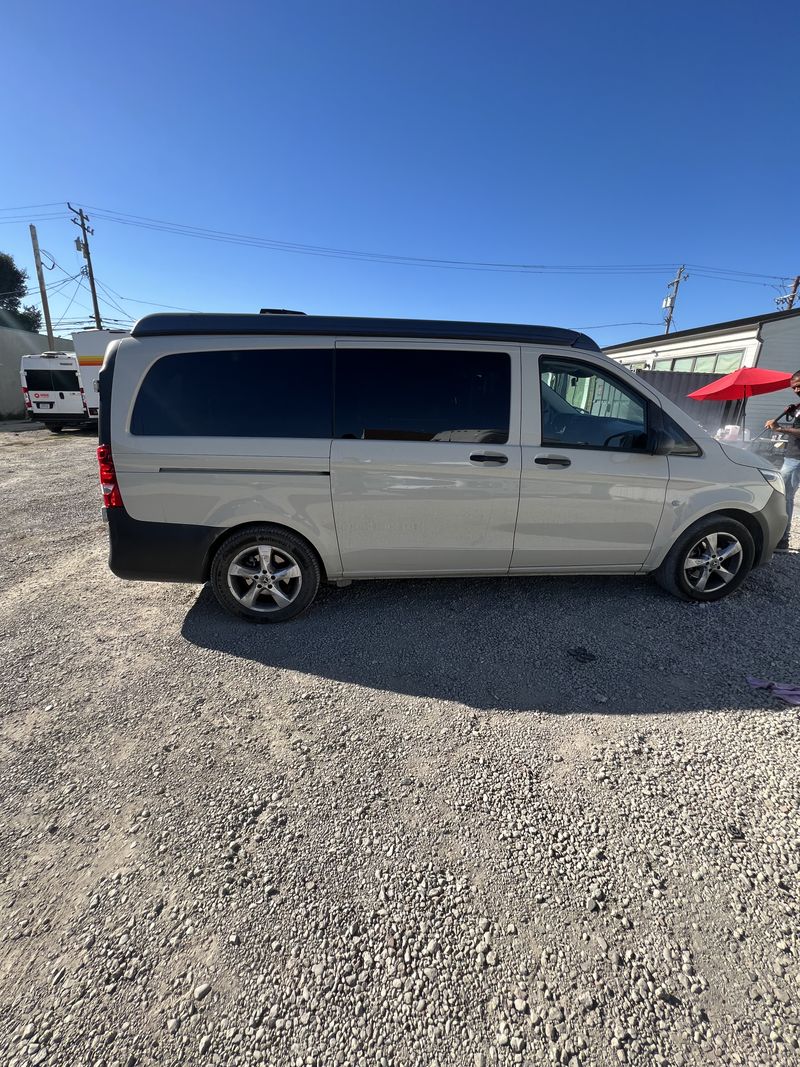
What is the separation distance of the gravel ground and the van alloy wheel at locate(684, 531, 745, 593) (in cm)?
40

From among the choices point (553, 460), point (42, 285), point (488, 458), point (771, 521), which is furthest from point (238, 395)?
point (42, 285)

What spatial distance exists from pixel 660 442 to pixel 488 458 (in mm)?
1258

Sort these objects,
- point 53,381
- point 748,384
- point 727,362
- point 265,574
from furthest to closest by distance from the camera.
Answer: point 53,381 → point 727,362 → point 748,384 → point 265,574

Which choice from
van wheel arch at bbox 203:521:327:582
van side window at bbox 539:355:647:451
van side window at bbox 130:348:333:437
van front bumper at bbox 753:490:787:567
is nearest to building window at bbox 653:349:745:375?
van front bumper at bbox 753:490:787:567

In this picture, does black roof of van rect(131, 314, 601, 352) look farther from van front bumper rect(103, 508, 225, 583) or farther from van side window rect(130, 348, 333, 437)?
van front bumper rect(103, 508, 225, 583)

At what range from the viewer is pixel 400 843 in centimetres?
178

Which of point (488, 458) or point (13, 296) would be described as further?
point (13, 296)

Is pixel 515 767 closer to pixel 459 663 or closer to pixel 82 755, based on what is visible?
pixel 459 663

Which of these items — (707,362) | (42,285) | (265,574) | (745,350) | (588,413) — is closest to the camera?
(265,574)

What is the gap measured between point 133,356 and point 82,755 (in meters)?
2.40

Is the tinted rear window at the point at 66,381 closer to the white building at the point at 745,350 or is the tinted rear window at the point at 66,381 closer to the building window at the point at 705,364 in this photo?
the white building at the point at 745,350

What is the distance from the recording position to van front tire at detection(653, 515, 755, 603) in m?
3.50

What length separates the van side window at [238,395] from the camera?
2982 mm

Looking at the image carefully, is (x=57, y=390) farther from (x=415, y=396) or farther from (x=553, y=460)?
(x=553, y=460)
